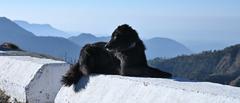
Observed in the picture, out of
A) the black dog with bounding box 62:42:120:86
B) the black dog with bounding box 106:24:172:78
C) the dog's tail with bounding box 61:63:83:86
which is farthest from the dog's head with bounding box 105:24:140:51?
the dog's tail with bounding box 61:63:83:86

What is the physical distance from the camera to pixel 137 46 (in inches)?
429

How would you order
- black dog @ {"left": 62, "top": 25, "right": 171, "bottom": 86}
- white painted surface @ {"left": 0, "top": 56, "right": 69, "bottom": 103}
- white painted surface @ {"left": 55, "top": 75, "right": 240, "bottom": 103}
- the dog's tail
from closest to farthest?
white painted surface @ {"left": 55, "top": 75, "right": 240, "bottom": 103} → black dog @ {"left": 62, "top": 25, "right": 171, "bottom": 86} → the dog's tail → white painted surface @ {"left": 0, "top": 56, "right": 69, "bottom": 103}

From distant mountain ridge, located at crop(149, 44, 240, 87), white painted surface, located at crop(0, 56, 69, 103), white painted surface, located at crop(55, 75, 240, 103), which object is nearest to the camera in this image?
white painted surface, located at crop(55, 75, 240, 103)

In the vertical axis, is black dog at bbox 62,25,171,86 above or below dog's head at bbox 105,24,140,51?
below

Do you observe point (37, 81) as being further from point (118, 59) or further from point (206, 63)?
point (206, 63)

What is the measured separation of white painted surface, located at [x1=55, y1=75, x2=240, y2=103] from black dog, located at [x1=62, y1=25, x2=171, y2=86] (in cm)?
41

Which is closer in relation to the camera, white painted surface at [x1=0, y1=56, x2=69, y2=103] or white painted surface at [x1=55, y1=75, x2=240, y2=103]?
white painted surface at [x1=55, y1=75, x2=240, y2=103]

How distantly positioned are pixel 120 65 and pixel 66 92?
4.19 feet

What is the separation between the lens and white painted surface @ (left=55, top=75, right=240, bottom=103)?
7.08 meters

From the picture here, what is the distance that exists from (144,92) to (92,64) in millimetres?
2972

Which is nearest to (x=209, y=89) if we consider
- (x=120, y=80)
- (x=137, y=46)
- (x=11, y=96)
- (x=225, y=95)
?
(x=225, y=95)

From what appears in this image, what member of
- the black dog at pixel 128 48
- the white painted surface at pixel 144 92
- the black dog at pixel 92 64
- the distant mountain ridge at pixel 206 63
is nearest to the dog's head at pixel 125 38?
the black dog at pixel 128 48

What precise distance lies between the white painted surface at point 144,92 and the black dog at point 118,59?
0.41m

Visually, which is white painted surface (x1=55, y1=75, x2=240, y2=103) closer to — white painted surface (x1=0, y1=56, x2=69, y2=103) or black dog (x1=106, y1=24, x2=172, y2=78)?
black dog (x1=106, y1=24, x2=172, y2=78)
